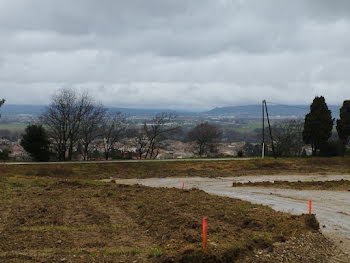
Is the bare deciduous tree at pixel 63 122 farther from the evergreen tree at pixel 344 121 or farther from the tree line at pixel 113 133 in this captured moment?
the evergreen tree at pixel 344 121

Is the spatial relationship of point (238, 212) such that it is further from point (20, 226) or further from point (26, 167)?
point (26, 167)

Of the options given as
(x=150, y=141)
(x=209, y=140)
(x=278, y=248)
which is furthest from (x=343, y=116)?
(x=278, y=248)

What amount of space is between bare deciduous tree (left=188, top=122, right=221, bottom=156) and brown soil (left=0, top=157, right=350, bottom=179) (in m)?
27.4

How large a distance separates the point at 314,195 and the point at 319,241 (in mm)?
11271

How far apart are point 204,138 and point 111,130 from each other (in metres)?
19.4

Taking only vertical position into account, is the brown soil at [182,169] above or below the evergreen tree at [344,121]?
below

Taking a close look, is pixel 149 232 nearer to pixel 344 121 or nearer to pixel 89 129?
pixel 89 129

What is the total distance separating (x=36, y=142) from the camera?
1901 inches

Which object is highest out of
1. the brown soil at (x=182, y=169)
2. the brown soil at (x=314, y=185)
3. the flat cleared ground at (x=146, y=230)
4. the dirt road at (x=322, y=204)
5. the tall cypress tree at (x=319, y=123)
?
the tall cypress tree at (x=319, y=123)

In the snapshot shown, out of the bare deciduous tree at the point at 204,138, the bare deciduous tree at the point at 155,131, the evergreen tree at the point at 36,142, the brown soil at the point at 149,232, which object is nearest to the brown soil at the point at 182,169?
the evergreen tree at the point at 36,142

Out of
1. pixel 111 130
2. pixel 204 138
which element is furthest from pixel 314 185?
pixel 204 138

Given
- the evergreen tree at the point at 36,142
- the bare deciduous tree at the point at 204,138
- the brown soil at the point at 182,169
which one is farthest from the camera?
the bare deciduous tree at the point at 204,138

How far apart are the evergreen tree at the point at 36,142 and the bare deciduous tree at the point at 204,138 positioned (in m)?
32.8

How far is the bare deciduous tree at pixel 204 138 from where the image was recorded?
242ft
